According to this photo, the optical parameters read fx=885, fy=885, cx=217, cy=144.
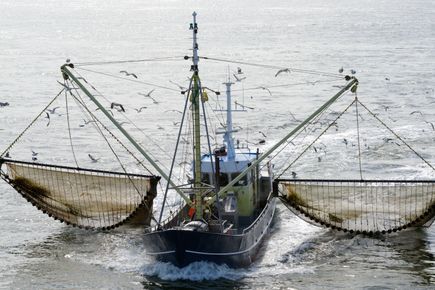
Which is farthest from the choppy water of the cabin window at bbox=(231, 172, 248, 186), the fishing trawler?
the cabin window at bbox=(231, 172, 248, 186)

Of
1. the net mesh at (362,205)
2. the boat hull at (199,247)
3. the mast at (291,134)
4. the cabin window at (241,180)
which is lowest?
the boat hull at (199,247)

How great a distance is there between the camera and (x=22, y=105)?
8681 cm

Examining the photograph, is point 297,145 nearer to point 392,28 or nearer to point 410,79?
point 410,79

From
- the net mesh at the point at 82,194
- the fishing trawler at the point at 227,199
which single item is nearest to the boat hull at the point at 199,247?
the fishing trawler at the point at 227,199

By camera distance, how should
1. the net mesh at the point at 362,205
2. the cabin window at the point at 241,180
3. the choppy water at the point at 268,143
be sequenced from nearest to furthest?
1. the choppy water at the point at 268,143
2. the net mesh at the point at 362,205
3. the cabin window at the point at 241,180

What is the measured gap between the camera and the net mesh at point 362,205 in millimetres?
41906

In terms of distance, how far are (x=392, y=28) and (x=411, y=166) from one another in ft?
422

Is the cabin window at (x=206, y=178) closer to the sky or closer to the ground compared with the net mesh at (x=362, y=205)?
closer to the sky

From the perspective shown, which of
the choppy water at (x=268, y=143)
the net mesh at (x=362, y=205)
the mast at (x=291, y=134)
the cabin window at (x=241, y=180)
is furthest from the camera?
the cabin window at (x=241, y=180)

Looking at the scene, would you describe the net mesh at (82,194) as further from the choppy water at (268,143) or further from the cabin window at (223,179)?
the cabin window at (223,179)

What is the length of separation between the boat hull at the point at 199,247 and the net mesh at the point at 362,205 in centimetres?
376

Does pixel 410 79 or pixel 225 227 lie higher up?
pixel 410 79

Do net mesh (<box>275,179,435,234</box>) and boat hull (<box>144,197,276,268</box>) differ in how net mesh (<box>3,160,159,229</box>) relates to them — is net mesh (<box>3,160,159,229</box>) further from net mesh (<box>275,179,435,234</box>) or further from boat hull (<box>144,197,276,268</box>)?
net mesh (<box>275,179,435,234</box>)

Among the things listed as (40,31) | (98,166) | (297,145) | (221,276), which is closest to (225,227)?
(221,276)
